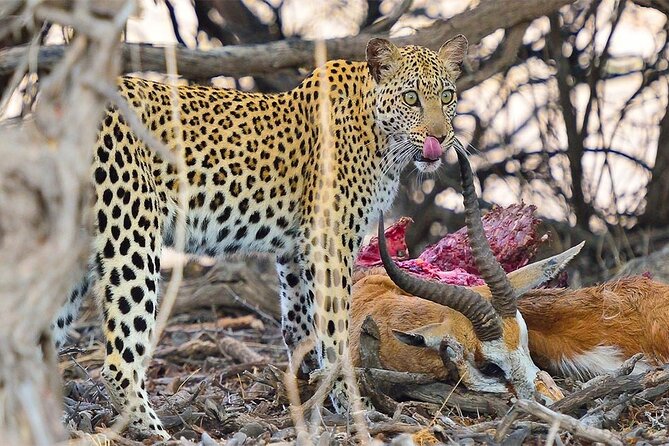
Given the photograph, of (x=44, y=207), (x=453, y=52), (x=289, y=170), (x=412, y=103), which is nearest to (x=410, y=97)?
(x=412, y=103)

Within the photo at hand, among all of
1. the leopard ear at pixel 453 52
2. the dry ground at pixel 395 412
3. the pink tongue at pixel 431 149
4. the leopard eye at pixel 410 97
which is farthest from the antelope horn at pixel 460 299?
the leopard ear at pixel 453 52

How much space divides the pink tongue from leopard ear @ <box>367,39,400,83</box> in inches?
21.7

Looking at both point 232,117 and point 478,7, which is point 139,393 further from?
point 478,7

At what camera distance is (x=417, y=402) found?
19.9 ft

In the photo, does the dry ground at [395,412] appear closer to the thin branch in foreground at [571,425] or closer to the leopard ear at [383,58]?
the thin branch in foreground at [571,425]

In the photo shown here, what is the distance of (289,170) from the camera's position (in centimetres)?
702

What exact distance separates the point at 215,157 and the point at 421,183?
5.16m

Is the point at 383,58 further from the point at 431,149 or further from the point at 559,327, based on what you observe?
the point at 559,327

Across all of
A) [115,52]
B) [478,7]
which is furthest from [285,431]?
[478,7]

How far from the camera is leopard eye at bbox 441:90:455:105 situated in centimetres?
705

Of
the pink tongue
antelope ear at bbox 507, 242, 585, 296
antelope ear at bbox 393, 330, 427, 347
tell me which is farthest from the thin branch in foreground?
the pink tongue

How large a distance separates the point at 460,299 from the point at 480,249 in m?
0.29

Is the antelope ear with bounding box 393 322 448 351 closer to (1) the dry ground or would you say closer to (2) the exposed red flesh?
(1) the dry ground

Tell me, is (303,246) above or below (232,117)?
below
